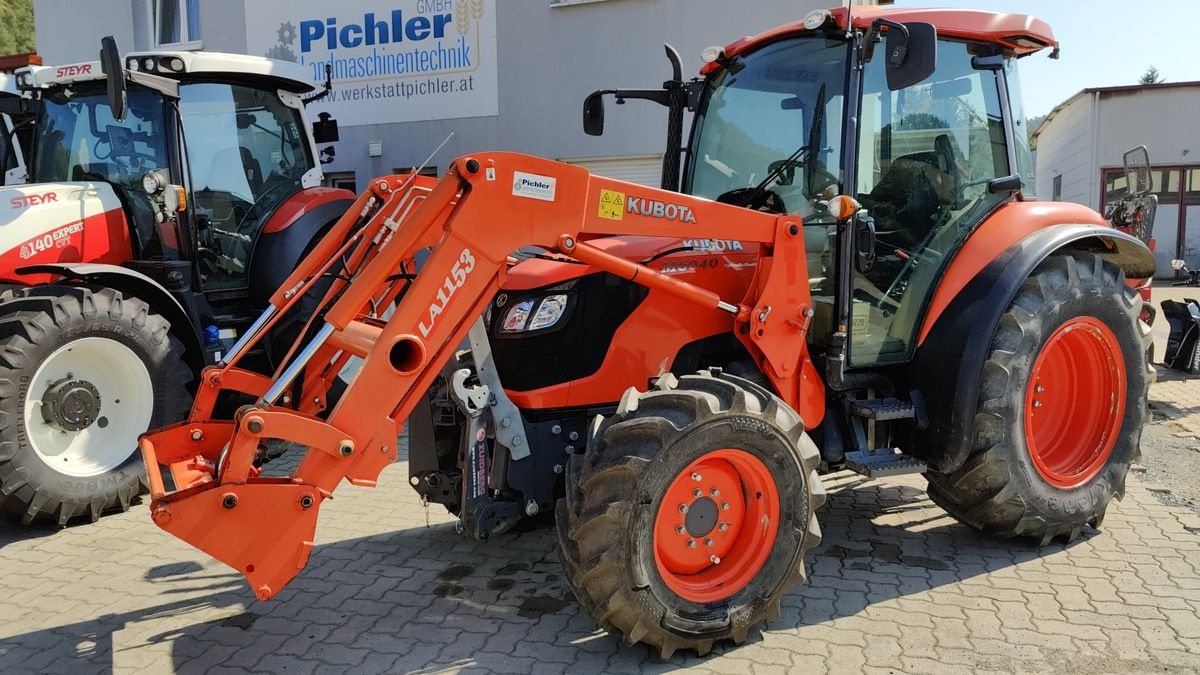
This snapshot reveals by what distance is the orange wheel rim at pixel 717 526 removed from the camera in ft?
10.4

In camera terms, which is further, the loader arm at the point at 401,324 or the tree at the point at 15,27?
the tree at the point at 15,27

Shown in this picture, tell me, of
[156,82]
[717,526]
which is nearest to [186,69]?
[156,82]

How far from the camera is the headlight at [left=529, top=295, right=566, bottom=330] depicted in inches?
145

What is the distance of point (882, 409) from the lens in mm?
3820

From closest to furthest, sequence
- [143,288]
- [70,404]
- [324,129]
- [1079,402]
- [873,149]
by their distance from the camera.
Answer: [873,149]
[1079,402]
[70,404]
[143,288]
[324,129]

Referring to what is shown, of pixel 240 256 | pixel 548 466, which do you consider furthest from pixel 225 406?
pixel 548 466

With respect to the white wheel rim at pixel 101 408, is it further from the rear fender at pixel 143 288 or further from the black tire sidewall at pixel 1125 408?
the black tire sidewall at pixel 1125 408

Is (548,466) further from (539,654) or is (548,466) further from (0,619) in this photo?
(0,619)

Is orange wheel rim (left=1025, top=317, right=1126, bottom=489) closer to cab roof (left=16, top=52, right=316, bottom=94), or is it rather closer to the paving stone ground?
the paving stone ground

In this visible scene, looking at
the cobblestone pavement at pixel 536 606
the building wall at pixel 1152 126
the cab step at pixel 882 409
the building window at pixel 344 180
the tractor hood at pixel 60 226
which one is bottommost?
the cobblestone pavement at pixel 536 606

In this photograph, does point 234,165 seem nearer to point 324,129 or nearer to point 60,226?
point 324,129

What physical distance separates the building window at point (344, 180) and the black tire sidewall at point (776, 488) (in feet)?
29.4

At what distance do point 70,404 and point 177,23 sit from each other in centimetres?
897

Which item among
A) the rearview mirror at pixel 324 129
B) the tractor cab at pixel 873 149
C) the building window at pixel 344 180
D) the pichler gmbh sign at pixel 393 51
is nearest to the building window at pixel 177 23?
the pichler gmbh sign at pixel 393 51
